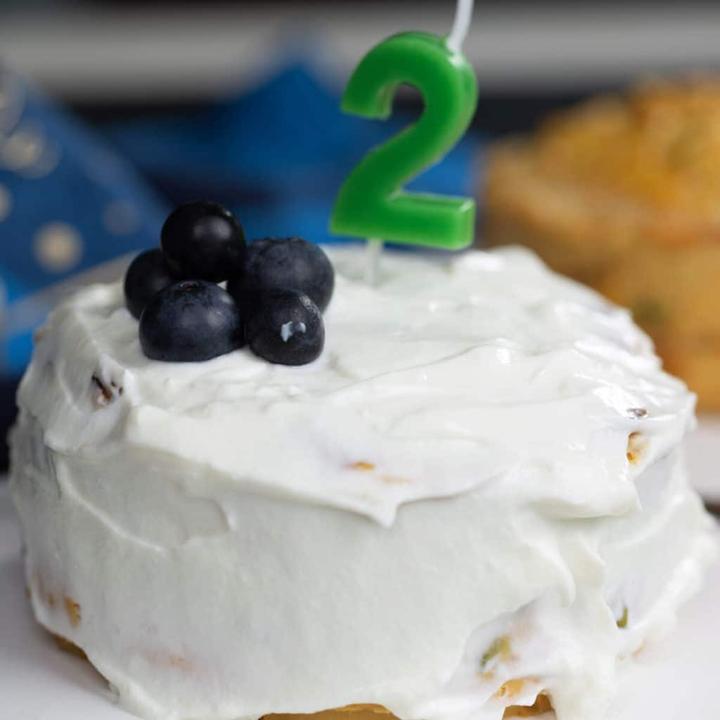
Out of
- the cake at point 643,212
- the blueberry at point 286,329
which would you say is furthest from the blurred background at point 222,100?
the blueberry at point 286,329

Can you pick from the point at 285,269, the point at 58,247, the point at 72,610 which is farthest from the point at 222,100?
the point at 72,610

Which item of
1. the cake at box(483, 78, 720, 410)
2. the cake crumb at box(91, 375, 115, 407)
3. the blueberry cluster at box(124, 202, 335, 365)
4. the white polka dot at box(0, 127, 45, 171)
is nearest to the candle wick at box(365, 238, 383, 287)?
the blueberry cluster at box(124, 202, 335, 365)

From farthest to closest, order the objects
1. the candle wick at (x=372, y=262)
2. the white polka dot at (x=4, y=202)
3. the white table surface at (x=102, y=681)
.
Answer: the white polka dot at (x=4, y=202)
the candle wick at (x=372, y=262)
the white table surface at (x=102, y=681)

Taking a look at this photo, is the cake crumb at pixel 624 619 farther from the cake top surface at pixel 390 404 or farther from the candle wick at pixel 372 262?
the candle wick at pixel 372 262

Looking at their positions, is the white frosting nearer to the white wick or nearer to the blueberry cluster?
the blueberry cluster

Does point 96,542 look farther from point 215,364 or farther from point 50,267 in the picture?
point 50,267

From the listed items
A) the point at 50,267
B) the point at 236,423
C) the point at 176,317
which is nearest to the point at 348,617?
the point at 236,423

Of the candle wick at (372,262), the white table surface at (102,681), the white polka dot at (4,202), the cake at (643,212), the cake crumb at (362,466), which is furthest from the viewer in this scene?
the white polka dot at (4,202)
